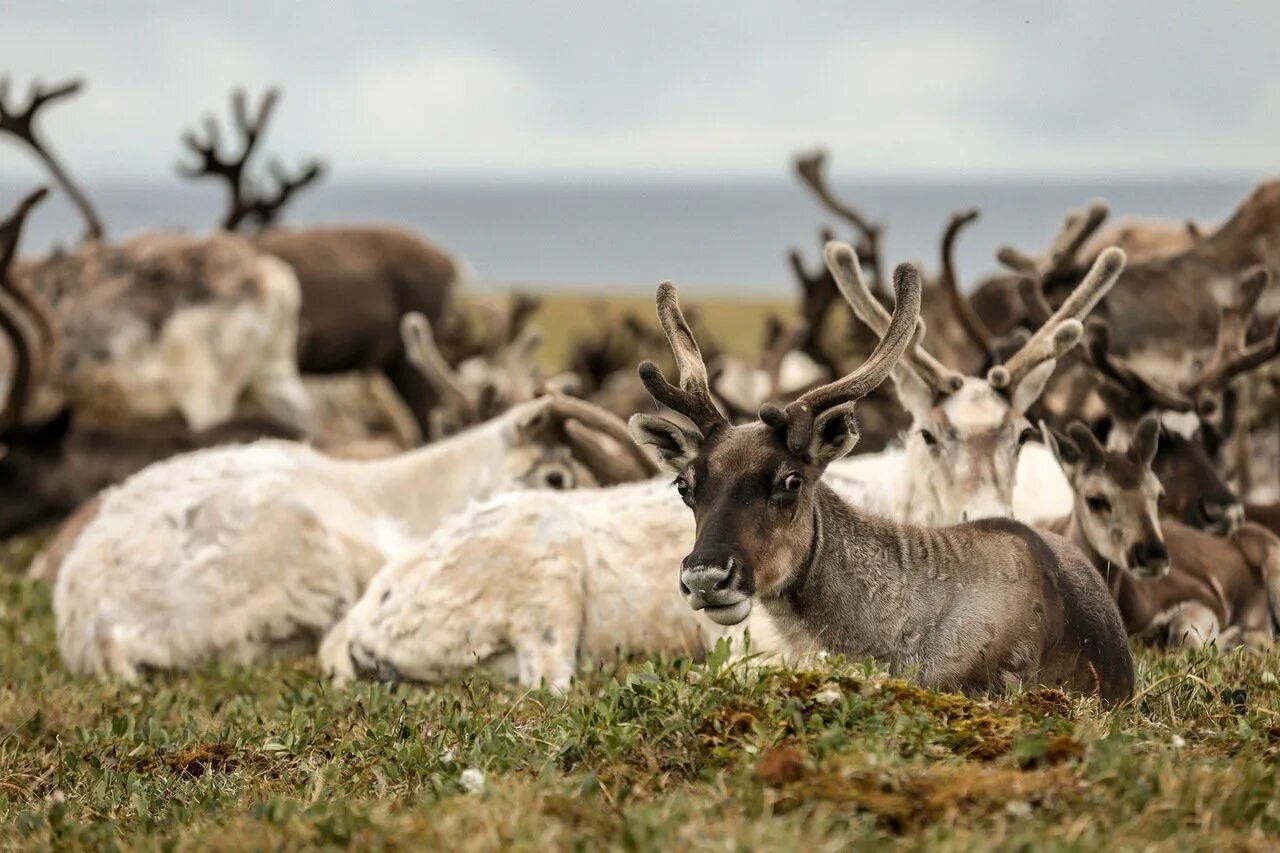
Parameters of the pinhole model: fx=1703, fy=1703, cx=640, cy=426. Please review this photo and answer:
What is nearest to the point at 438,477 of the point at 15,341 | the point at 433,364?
the point at 433,364

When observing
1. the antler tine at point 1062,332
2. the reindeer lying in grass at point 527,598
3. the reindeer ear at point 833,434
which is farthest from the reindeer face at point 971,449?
the reindeer ear at point 833,434

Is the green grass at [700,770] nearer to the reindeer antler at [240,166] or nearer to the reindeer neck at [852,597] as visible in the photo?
the reindeer neck at [852,597]

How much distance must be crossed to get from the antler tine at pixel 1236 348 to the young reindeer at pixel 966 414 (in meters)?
2.15

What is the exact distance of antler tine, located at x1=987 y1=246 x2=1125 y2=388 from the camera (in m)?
6.88

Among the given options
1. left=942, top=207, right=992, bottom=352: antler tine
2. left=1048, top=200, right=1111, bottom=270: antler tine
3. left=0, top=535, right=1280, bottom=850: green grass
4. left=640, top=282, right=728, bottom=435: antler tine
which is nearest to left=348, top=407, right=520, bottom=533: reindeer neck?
left=942, top=207, right=992, bottom=352: antler tine

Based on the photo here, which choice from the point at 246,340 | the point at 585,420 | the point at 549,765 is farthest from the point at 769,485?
the point at 246,340

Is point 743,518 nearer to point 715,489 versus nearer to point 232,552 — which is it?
point 715,489

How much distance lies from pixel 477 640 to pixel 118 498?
2709 millimetres

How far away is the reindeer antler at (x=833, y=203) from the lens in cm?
1267

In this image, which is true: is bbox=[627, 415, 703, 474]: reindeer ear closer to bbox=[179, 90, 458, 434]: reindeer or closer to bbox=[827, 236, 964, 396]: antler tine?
bbox=[827, 236, 964, 396]: antler tine

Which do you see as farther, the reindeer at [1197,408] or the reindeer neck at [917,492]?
the reindeer at [1197,408]

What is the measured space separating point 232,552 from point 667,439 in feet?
11.8

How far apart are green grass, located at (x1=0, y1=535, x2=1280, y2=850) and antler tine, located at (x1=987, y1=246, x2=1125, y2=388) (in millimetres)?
1294

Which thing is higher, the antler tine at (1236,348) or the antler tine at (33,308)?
the antler tine at (1236,348)
